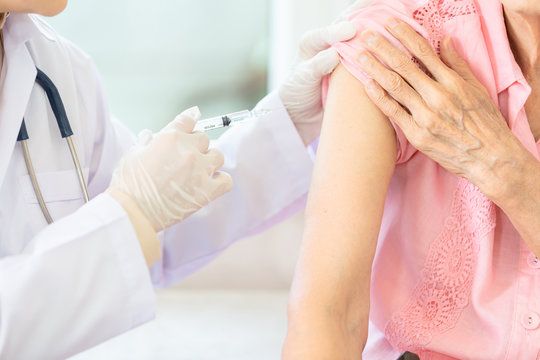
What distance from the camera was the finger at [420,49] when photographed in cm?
120

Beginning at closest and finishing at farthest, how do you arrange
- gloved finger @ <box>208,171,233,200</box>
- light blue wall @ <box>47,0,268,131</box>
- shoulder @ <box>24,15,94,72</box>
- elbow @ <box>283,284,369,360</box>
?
1. elbow @ <box>283,284,369,360</box>
2. gloved finger @ <box>208,171,233,200</box>
3. shoulder @ <box>24,15,94,72</box>
4. light blue wall @ <box>47,0,268,131</box>

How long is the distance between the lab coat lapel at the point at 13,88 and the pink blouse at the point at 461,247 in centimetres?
65

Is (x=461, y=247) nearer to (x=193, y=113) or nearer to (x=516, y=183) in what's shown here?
(x=516, y=183)

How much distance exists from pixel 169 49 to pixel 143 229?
1.91m

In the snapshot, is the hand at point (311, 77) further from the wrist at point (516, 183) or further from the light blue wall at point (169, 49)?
the light blue wall at point (169, 49)

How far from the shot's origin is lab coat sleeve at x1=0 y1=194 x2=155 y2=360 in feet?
3.48

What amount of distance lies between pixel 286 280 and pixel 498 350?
1.09m

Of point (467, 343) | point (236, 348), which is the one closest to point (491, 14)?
point (467, 343)

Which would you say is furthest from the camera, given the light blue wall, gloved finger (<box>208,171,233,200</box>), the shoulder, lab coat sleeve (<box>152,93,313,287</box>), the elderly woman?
the light blue wall

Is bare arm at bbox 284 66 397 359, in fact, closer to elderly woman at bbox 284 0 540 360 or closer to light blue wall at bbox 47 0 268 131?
elderly woman at bbox 284 0 540 360

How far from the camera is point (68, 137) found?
138cm

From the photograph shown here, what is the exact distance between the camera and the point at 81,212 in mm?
1153

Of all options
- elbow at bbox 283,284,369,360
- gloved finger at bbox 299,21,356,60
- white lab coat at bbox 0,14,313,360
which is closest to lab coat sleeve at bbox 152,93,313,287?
white lab coat at bbox 0,14,313,360

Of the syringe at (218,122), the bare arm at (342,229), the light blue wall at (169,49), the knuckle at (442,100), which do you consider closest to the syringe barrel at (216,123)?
the syringe at (218,122)
